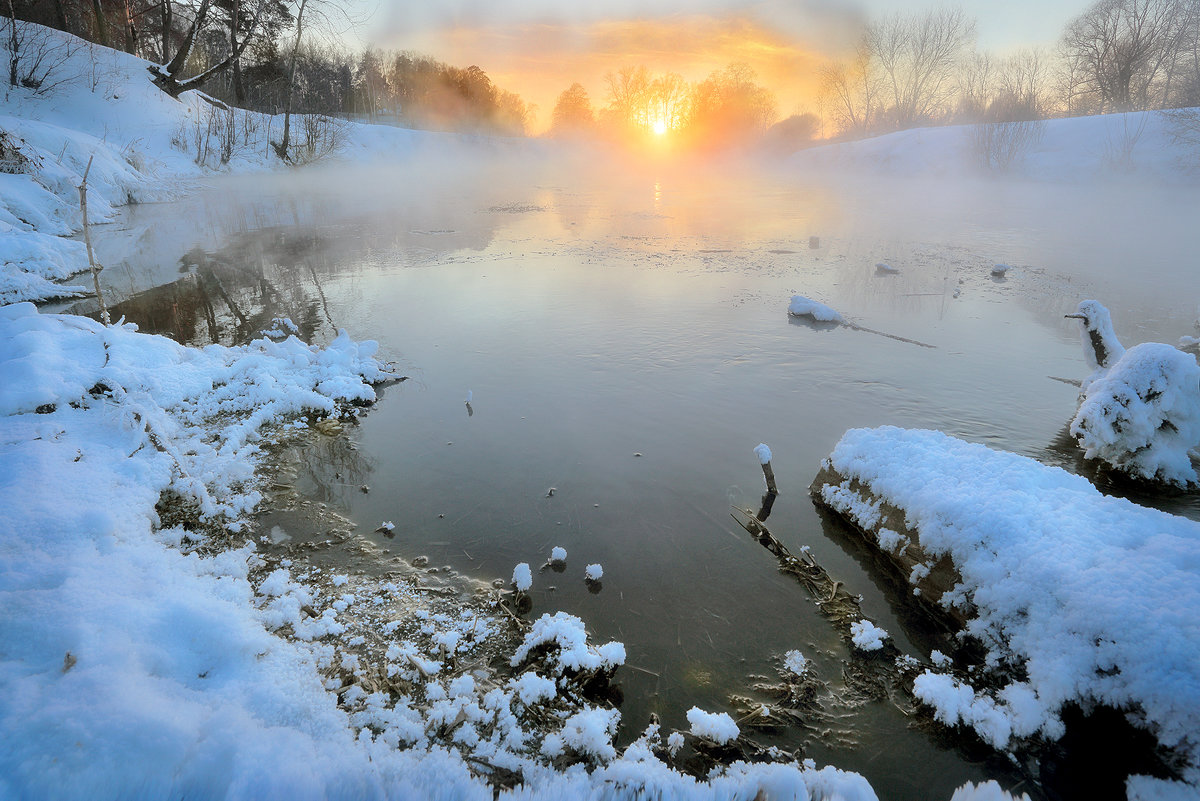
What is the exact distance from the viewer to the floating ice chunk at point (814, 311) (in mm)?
8625

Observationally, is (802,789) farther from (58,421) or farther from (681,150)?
(681,150)

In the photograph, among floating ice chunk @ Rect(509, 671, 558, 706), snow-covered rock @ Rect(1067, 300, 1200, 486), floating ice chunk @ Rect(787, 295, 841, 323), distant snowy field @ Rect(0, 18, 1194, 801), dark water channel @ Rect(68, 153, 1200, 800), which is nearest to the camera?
distant snowy field @ Rect(0, 18, 1194, 801)

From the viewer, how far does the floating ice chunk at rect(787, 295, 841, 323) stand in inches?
340

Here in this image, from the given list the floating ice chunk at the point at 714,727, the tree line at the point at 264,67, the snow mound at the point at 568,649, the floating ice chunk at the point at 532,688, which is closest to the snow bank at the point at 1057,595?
→ the floating ice chunk at the point at 714,727

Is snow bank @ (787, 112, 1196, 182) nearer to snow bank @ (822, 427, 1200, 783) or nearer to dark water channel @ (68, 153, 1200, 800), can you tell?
dark water channel @ (68, 153, 1200, 800)

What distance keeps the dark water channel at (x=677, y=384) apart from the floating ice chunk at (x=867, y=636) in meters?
0.08

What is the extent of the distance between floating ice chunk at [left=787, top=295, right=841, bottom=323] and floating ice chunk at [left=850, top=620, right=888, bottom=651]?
642 centimetres

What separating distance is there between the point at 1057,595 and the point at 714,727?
1817mm

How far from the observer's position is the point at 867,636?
298 centimetres

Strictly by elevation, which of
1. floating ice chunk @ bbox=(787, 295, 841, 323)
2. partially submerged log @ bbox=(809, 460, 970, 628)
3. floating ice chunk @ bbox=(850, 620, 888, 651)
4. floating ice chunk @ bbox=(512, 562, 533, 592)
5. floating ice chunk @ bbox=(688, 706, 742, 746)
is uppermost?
floating ice chunk @ bbox=(787, 295, 841, 323)

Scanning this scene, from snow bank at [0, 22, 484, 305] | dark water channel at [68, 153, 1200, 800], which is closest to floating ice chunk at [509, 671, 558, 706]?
dark water channel at [68, 153, 1200, 800]

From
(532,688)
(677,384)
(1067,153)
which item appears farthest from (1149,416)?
(1067,153)

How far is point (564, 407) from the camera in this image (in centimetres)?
589

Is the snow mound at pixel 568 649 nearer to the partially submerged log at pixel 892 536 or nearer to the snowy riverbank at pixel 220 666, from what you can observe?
the snowy riverbank at pixel 220 666
